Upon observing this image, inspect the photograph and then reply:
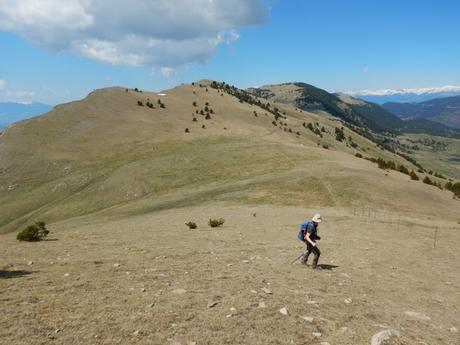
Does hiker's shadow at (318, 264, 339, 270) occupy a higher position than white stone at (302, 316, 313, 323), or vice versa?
white stone at (302, 316, 313, 323)

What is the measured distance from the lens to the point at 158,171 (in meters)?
73.3

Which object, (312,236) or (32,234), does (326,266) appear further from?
(32,234)

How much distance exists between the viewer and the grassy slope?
54438 millimetres

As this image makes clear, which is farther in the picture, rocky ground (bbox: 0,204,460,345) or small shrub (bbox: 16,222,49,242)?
small shrub (bbox: 16,222,49,242)

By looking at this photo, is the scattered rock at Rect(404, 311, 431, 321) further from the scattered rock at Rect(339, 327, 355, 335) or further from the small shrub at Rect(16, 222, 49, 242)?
the small shrub at Rect(16, 222, 49, 242)

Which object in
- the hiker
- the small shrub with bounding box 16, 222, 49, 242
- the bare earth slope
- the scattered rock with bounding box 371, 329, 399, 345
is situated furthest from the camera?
the small shrub with bounding box 16, 222, 49, 242

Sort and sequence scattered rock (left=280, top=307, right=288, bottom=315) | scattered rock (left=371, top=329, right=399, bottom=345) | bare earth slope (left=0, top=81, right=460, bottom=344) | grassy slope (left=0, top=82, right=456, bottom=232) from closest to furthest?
scattered rock (left=371, top=329, right=399, bottom=345), bare earth slope (left=0, top=81, right=460, bottom=344), scattered rock (left=280, top=307, right=288, bottom=315), grassy slope (left=0, top=82, right=456, bottom=232)

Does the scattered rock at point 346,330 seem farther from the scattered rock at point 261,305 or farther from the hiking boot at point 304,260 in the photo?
the hiking boot at point 304,260

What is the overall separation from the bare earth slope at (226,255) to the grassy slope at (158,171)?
1.42 feet

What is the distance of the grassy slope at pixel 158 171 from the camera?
54.4 meters

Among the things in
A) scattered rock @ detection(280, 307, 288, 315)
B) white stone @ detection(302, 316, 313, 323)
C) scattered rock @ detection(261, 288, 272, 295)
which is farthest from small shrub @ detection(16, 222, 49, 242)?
white stone @ detection(302, 316, 313, 323)

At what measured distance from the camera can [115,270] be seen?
16.9 meters

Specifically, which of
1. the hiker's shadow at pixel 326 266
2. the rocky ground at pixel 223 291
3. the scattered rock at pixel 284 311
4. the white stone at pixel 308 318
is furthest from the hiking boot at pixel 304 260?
the white stone at pixel 308 318

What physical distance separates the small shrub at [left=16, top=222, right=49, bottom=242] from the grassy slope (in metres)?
19.7
